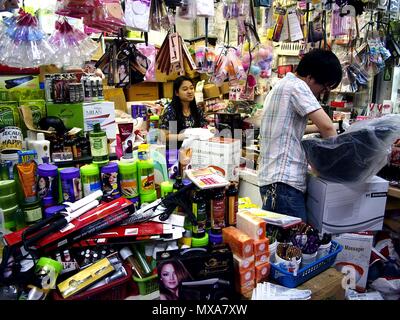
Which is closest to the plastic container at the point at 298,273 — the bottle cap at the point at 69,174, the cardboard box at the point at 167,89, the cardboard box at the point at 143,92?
the bottle cap at the point at 69,174

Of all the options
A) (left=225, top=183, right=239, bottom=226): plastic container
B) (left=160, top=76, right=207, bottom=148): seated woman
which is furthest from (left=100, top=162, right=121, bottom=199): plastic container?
(left=160, top=76, right=207, bottom=148): seated woman

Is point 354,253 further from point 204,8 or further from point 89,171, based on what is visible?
point 204,8

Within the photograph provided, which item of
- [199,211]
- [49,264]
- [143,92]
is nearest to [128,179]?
[199,211]

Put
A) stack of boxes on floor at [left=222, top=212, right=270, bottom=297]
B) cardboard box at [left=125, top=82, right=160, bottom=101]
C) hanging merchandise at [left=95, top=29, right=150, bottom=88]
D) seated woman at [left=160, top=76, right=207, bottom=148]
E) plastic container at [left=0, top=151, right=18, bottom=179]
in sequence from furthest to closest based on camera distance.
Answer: cardboard box at [left=125, top=82, right=160, bottom=101], seated woman at [left=160, top=76, right=207, bottom=148], hanging merchandise at [left=95, top=29, right=150, bottom=88], plastic container at [left=0, top=151, right=18, bottom=179], stack of boxes on floor at [left=222, top=212, right=270, bottom=297]

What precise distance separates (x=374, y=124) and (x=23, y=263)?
5.39 feet

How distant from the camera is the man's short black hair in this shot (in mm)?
1714

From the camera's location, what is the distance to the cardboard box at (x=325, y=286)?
3.90 ft

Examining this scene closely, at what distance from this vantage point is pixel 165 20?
1979mm

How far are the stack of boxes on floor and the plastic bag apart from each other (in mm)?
687

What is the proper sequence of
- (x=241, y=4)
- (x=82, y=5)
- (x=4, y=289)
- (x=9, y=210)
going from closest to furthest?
(x=4, y=289)
(x=9, y=210)
(x=82, y=5)
(x=241, y=4)

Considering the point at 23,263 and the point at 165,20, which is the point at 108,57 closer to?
the point at 165,20

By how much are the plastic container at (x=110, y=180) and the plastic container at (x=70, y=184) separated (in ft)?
0.35

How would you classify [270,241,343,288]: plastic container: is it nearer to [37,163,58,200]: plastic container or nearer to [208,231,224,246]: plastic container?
[208,231,224,246]: plastic container
